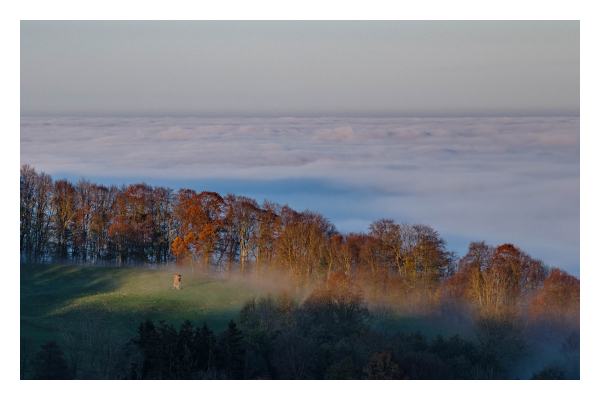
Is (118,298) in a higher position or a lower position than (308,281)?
lower

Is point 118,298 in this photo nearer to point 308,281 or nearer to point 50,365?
point 50,365

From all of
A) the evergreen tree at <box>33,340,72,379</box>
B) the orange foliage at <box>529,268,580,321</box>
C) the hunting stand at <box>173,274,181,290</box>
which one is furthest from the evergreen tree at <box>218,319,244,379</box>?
the orange foliage at <box>529,268,580,321</box>

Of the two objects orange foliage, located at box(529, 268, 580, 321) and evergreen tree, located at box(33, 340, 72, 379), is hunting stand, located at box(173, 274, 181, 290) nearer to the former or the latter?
evergreen tree, located at box(33, 340, 72, 379)

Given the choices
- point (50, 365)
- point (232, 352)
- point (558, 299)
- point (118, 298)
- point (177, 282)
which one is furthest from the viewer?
point (177, 282)

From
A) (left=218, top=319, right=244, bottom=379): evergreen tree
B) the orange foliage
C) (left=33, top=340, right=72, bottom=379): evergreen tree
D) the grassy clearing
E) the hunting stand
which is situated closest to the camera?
(left=33, top=340, right=72, bottom=379): evergreen tree

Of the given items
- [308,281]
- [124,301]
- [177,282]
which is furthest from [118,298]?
[308,281]

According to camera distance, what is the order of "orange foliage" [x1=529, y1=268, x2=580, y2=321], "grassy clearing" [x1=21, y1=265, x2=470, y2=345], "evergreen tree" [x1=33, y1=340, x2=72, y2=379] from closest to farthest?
1. "evergreen tree" [x1=33, y1=340, x2=72, y2=379]
2. "orange foliage" [x1=529, y1=268, x2=580, y2=321]
3. "grassy clearing" [x1=21, y1=265, x2=470, y2=345]

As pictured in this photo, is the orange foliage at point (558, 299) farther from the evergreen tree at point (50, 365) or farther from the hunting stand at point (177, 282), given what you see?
the evergreen tree at point (50, 365)

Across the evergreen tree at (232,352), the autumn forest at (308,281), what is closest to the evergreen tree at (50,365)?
the autumn forest at (308,281)
